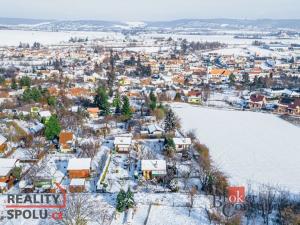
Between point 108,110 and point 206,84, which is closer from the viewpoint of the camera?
point 108,110

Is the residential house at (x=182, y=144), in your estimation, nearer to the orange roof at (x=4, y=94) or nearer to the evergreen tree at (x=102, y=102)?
the evergreen tree at (x=102, y=102)

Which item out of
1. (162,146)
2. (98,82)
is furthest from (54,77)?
(162,146)

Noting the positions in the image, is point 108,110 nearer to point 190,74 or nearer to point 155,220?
point 155,220

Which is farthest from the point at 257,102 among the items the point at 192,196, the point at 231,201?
the point at 192,196

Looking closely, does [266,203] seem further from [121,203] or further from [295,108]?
[295,108]

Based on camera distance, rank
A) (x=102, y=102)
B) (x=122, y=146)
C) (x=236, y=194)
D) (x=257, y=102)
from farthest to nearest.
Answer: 1. (x=257, y=102)
2. (x=102, y=102)
3. (x=122, y=146)
4. (x=236, y=194)

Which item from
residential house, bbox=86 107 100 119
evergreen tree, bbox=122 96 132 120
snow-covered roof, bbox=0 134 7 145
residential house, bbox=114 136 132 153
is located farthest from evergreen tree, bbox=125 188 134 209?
residential house, bbox=86 107 100 119

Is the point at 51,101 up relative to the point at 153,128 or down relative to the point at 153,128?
up
